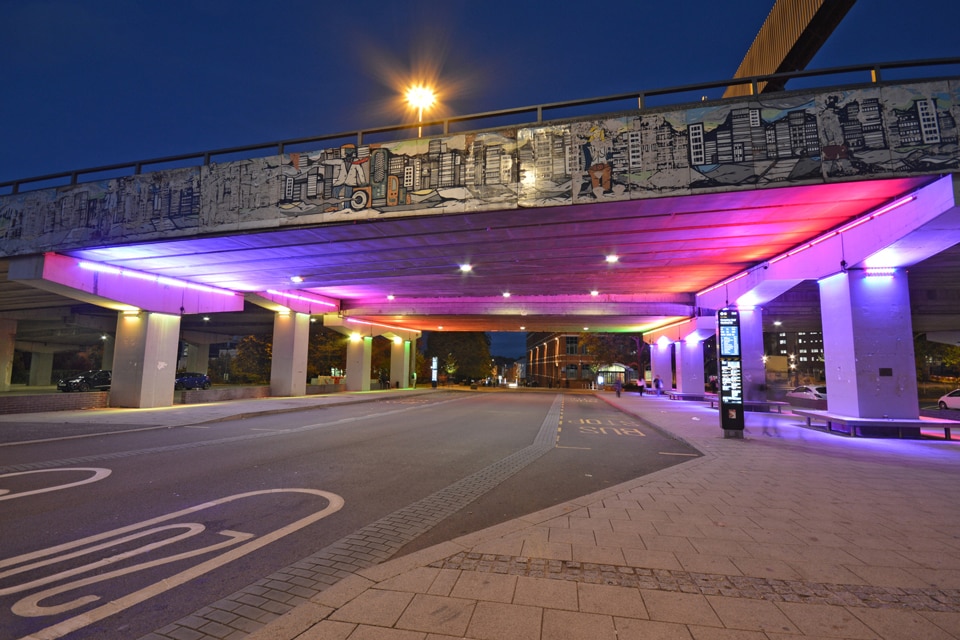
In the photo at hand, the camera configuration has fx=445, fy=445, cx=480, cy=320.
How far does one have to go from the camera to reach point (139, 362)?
20953 mm

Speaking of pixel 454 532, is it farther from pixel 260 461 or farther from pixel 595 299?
pixel 595 299

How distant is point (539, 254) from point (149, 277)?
722 inches

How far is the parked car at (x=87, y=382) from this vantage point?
3128 centimetres

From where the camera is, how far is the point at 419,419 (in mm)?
18125

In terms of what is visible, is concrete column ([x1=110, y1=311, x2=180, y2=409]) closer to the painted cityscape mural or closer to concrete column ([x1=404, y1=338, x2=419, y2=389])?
the painted cityscape mural

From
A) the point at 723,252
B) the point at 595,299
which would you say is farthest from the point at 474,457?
the point at 595,299

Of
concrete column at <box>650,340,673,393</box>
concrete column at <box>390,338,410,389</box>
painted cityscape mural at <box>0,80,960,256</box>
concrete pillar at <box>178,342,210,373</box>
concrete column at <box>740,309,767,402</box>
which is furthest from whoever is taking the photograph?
concrete pillar at <box>178,342,210,373</box>

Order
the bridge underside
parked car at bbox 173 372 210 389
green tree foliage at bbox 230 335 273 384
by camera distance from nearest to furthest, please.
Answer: the bridge underside
parked car at bbox 173 372 210 389
green tree foliage at bbox 230 335 273 384

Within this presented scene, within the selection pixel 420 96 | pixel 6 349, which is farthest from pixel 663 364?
pixel 6 349

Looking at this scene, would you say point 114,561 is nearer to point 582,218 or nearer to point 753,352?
point 582,218

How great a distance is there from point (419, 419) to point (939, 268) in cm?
2319

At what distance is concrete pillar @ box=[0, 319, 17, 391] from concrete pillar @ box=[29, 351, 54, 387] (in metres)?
17.4

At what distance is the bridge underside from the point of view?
1232 centimetres

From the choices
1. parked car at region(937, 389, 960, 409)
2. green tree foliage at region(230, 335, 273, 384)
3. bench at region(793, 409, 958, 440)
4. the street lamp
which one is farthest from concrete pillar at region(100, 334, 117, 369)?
parked car at region(937, 389, 960, 409)
